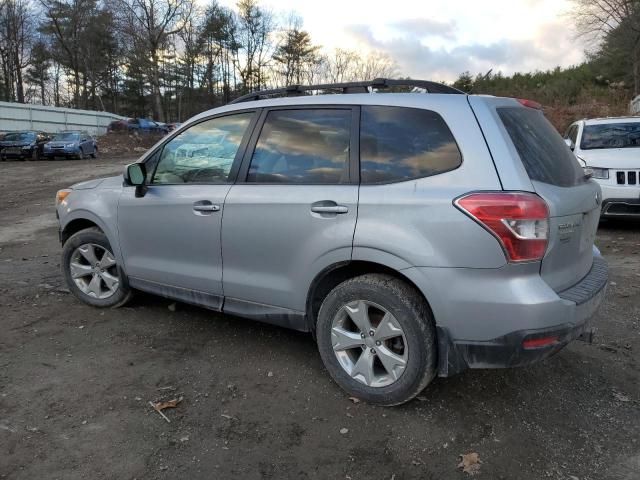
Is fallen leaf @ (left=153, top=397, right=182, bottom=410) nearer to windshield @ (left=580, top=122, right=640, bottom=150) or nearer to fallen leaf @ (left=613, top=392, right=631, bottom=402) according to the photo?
fallen leaf @ (left=613, top=392, right=631, bottom=402)

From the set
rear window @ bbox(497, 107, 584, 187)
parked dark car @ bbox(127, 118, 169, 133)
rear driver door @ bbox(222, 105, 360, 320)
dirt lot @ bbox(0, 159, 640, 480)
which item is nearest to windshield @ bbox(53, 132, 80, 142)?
parked dark car @ bbox(127, 118, 169, 133)

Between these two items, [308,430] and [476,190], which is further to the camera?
[308,430]

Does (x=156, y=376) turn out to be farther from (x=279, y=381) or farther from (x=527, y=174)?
(x=527, y=174)

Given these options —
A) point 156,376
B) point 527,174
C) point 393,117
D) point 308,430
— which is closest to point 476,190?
point 527,174

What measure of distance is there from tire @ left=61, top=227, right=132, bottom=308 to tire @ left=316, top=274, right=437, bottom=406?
2.24 meters

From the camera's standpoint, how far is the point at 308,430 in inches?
Answer: 121

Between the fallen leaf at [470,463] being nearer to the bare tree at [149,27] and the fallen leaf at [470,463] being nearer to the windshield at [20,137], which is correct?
the windshield at [20,137]

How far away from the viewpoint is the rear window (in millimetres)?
2994

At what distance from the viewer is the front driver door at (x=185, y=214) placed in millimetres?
3918

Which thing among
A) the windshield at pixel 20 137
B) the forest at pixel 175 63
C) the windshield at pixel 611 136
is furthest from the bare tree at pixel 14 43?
the windshield at pixel 611 136

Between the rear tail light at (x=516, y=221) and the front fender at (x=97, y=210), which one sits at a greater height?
the rear tail light at (x=516, y=221)

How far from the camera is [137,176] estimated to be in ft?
14.1

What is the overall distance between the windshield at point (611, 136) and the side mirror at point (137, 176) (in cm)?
731

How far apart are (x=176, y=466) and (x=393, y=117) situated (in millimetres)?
2244
